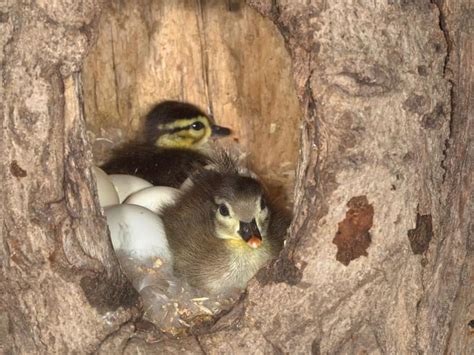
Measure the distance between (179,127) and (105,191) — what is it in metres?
1.04

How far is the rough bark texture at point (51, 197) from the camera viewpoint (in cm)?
253

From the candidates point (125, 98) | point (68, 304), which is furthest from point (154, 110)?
point (68, 304)

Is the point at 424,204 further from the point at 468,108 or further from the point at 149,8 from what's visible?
the point at 149,8

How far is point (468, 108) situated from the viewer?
274 cm

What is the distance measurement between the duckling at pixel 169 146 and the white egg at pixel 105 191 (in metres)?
0.50

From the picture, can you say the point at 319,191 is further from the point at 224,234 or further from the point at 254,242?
the point at 224,234

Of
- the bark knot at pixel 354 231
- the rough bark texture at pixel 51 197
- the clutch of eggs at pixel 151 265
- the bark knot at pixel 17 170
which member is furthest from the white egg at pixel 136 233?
the bark knot at pixel 354 231

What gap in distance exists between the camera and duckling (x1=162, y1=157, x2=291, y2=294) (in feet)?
11.0

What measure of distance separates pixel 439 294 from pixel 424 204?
1.07ft

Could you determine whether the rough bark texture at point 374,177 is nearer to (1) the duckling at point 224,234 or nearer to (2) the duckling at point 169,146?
(1) the duckling at point 224,234

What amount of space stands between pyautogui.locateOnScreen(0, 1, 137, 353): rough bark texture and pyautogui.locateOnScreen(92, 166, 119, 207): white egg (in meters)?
0.74

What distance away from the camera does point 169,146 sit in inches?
179

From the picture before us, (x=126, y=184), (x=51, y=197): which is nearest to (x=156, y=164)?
(x=126, y=184)

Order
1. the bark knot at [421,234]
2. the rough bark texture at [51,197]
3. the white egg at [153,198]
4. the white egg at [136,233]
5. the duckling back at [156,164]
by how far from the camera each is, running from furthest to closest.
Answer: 1. the duckling back at [156,164]
2. the white egg at [153,198]
3. the white egg at [136,233]
4. the bark knot at [421,234]
5. the rough bark texture at [51,197]
